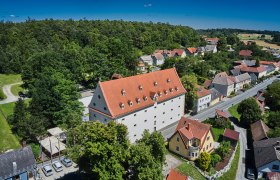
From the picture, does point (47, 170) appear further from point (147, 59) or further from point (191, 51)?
point (191, 51)

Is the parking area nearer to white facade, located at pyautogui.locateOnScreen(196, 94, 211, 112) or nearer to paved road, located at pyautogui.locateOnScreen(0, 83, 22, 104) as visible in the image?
paved road, located at pyautogui.locateOnScreen(0, 83, 22, 104)

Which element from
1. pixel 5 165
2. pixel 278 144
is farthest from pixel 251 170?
pixel 5 165

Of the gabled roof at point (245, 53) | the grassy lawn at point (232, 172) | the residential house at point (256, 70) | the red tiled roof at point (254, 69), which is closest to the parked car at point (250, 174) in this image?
the grassy lawn at point (232, 172)

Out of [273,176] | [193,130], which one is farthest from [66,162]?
[273,176]

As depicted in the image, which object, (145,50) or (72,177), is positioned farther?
(145,50)

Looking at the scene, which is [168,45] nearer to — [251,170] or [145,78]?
[145,78]

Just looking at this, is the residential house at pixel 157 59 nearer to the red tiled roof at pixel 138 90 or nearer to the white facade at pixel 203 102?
the white facade at pixel 203 102

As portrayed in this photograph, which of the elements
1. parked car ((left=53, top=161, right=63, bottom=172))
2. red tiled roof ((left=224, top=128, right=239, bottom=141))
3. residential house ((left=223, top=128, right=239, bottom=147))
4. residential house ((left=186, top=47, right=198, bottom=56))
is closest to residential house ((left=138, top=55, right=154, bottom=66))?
residential house ((left=186, top=47, right=198, bottom=56))
